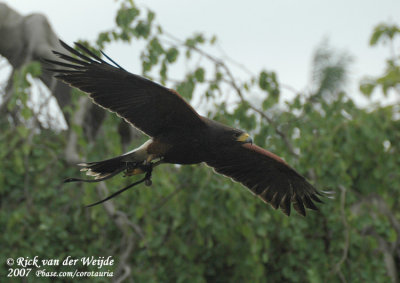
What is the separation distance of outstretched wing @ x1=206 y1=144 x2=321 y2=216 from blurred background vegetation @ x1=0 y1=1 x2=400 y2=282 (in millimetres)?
478

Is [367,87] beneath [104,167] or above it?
above

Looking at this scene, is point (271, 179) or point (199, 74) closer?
point (271, 179)

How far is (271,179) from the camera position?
12.1 feet

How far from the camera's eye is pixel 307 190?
368 centimetres

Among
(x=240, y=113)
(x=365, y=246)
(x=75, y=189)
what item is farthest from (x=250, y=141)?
(x=75, y=189)

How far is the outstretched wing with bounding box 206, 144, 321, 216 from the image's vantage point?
350 cm

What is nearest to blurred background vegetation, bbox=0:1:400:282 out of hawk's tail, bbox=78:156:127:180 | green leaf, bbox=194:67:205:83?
green leaf, bbox=194:67:205:83

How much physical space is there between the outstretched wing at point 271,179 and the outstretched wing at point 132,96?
85cm

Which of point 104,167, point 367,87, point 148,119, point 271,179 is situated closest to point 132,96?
point 148,119

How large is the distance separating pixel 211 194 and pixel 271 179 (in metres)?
0.93

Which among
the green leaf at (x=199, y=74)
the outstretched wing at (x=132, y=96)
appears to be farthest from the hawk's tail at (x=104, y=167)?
the green leaf at (x=199, y=74)

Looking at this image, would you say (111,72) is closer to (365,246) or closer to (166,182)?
(166,182)

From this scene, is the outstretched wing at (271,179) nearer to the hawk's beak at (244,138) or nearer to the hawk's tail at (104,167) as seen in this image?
the hawk's beak at (244,138)

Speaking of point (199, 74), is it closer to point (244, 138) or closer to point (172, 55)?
point (172, 55)
